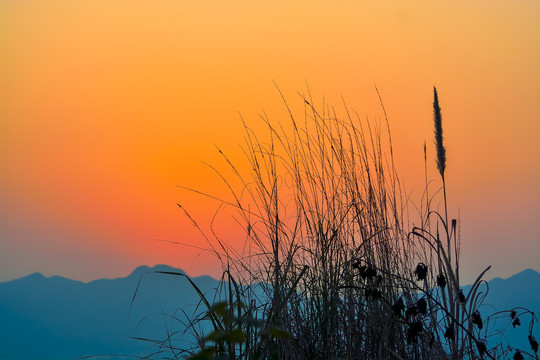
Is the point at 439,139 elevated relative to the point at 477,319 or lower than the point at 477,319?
elevated

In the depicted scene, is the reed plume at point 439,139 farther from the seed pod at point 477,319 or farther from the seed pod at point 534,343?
the seed pod at point 534,343

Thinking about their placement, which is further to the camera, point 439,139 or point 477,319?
point 439,139

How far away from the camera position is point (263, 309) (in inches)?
92.0

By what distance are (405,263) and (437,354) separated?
1.51ft

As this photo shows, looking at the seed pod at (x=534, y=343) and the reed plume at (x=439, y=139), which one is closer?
the seed pod at (x=534, y=343)

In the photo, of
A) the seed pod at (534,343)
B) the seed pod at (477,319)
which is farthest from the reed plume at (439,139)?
the seed pod at (534,343)

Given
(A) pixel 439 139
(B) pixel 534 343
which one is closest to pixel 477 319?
(B) pixel 534 343

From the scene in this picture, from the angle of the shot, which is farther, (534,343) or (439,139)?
(439,139)

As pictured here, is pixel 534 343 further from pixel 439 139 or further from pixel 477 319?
pixel 439 139

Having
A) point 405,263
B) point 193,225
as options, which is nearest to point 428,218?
point 405,263

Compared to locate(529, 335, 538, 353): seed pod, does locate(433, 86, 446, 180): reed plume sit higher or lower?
higher

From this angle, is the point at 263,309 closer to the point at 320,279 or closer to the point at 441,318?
the point at 320,279

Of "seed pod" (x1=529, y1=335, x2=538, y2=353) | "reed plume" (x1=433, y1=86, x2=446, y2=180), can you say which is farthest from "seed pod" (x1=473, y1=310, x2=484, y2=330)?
"reed plume" (x1=433, y1=86, x2=446, y2=180)

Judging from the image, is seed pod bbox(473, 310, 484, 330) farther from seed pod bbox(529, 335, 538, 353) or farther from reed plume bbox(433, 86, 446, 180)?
reed plume bbox(433, 86, 446, 180)
